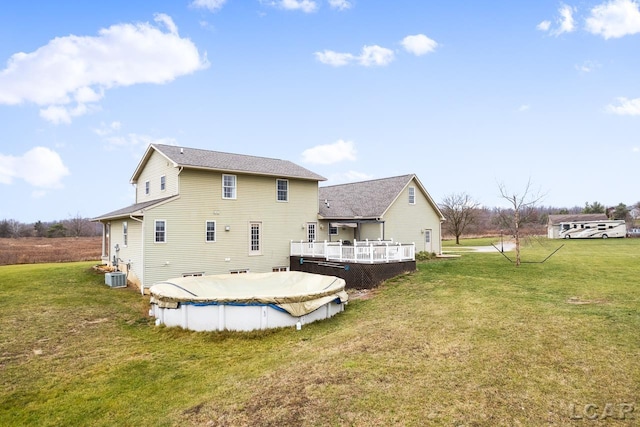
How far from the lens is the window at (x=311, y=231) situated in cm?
2066

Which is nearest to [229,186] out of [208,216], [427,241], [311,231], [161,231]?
[208,216]

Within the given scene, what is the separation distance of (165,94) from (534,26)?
22.2m

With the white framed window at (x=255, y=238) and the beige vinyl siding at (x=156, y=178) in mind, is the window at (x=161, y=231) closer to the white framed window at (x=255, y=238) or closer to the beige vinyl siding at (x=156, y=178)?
the beige vinyl siding at (x=156, y=178)

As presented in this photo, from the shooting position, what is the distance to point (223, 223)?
1764cm

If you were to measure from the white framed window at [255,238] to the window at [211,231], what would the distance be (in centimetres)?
192

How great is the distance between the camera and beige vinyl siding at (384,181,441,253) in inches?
851

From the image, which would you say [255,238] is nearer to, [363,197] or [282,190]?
[282,190]

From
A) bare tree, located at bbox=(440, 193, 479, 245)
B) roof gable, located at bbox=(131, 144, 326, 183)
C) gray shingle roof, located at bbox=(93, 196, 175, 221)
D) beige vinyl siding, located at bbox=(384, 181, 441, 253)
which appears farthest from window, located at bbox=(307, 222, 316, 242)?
bare tree, located at bbox=(440, 193, 479, 245)

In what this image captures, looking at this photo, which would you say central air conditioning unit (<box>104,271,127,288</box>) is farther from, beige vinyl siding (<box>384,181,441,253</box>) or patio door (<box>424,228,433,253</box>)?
patio door (<box>424,228,433,253</box>)

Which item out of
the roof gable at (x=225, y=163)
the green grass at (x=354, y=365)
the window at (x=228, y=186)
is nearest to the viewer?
the green grass at (x=354, y=365)

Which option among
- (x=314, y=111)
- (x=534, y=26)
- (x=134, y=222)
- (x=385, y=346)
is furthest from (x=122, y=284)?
(x=534, y=26)

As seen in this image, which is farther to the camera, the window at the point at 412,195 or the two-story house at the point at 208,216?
the window at the point at 412,195

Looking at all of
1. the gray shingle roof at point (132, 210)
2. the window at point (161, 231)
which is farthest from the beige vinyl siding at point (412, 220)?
the gray shingle roof at point (132, 210)

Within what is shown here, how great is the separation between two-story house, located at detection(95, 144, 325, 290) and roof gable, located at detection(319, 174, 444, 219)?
1.87m
